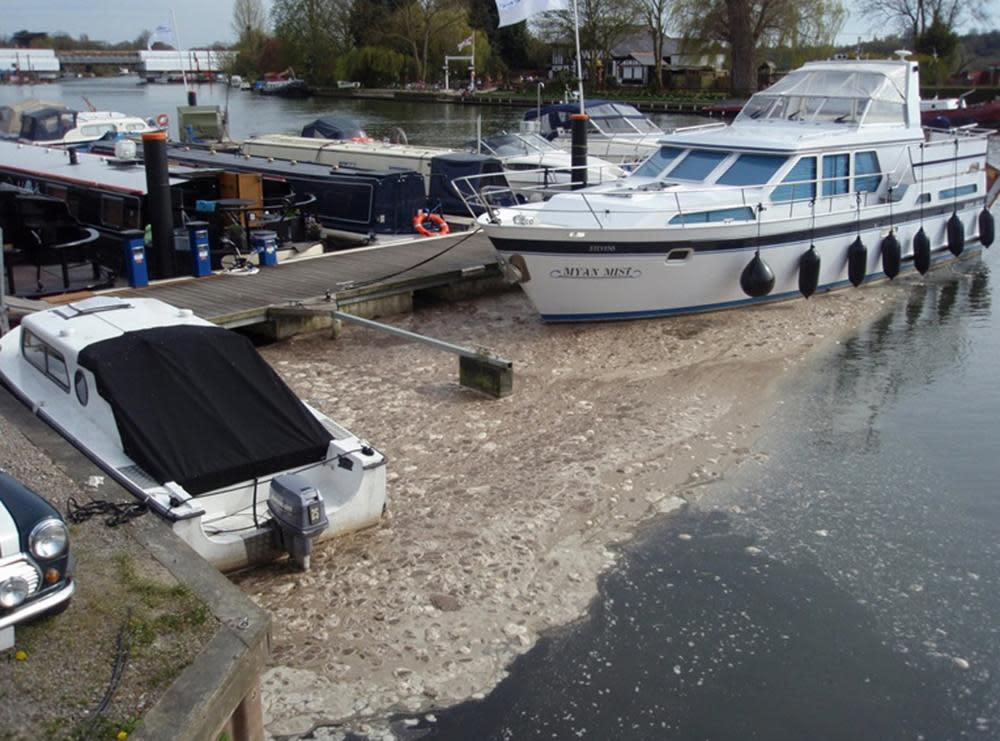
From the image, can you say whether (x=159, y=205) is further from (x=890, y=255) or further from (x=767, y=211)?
(x=890, y=255)

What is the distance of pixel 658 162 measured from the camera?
17328 mm

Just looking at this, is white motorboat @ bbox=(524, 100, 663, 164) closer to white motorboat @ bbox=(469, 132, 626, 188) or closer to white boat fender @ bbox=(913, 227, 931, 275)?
white motorboat @ bbox=(469, 132, 626, 188)

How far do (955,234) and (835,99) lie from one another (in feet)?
11.7

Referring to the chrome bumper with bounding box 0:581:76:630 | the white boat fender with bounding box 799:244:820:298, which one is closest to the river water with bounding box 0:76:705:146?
the white boat fender with bounding box 799:244:820:298

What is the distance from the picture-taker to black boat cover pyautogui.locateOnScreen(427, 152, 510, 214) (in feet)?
68.0

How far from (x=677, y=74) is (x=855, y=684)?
72.9 metres

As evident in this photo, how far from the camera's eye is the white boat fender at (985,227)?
20828mm

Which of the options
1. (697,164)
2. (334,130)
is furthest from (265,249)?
(334,130)

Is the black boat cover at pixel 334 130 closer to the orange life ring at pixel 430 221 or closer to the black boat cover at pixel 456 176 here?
the black boat cover at pixel 456 176

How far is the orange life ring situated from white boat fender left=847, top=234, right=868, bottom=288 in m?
7.30

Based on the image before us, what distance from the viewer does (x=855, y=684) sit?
7.19 m

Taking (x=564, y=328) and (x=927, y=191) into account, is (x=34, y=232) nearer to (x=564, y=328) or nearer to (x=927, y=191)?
(x=564, y=328)

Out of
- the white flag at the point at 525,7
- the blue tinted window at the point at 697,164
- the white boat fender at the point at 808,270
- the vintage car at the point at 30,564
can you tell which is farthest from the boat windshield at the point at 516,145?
the vintage car at the point at 30,564

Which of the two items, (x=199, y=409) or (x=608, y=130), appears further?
(x=608, y=130)
